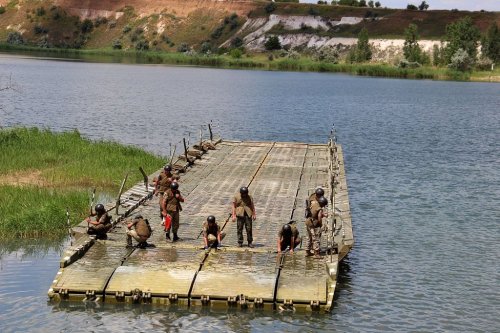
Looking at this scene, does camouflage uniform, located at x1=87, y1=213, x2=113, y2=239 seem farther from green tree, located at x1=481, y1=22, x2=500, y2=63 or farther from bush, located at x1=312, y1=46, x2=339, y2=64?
bush, located at x1=312, y1=46, x2=339, y2=64

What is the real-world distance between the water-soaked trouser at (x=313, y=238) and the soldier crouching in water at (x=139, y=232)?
16.2 ft

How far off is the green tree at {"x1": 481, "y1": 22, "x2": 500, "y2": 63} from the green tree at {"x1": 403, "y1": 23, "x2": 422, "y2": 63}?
12192mm

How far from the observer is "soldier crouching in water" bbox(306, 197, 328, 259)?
26156mm

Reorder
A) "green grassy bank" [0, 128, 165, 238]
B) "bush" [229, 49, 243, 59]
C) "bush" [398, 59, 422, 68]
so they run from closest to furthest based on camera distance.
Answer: "green grassy bank" [0, 128, 165, 238], "bush" [398, 59, 422, 68], "bush" [229, 49, 243, 59]

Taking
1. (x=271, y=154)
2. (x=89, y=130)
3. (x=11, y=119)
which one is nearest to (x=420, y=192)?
(x=271, y=154)

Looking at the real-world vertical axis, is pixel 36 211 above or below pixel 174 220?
below

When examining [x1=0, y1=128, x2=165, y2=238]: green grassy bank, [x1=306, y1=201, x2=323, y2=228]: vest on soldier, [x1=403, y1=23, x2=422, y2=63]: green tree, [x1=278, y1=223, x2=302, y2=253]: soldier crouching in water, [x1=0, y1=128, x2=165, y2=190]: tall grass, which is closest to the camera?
[x1=278, y1=223, x2=302, y2=253]: soldier crouching in water

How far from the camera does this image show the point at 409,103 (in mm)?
105938

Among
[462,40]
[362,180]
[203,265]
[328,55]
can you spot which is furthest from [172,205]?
[328,55]

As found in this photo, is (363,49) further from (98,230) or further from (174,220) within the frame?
(98,230)

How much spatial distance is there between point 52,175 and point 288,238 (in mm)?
17278

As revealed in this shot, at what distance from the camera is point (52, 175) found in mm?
39969

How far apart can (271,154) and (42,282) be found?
23.7 metres

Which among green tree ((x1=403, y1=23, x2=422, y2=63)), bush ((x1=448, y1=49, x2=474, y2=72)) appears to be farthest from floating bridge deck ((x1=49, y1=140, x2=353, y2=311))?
green tree ((x1=403, y1=23, x2=422, y2=63))
